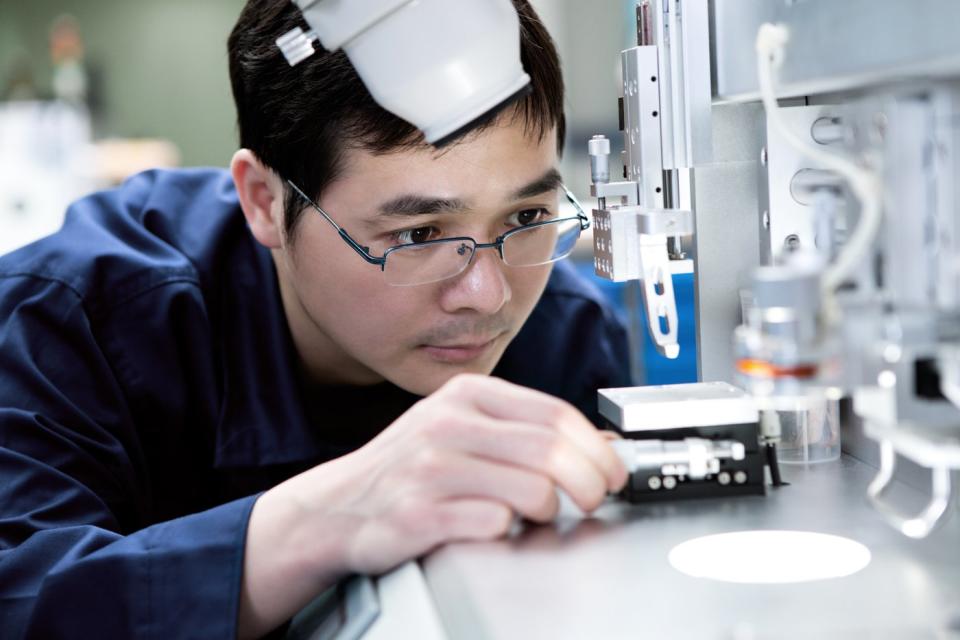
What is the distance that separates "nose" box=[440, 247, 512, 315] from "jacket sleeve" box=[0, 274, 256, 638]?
383 millimetres

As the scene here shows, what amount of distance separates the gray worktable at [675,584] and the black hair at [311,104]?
53 centimetres

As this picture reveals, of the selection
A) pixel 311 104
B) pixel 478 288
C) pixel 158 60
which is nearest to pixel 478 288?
pixel 478 288

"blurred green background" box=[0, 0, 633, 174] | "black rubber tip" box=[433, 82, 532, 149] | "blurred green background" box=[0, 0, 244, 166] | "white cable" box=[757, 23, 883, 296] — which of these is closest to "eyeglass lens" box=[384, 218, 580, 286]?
"black rubber tip" box=[433, 82, 532, 149]

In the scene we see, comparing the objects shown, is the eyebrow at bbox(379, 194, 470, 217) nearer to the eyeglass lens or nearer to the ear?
the eyeglass lens

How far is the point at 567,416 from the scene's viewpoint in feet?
2.90

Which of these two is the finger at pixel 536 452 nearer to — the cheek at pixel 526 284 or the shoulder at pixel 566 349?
the cheek at pixel 526 284

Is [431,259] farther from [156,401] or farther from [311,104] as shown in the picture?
[156,401]

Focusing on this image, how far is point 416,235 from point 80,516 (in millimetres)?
473

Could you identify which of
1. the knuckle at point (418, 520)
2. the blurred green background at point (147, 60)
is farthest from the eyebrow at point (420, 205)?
the blurred green background at point (147, 60)

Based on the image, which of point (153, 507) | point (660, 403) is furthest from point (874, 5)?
point (153, 507)

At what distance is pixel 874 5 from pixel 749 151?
0.39m

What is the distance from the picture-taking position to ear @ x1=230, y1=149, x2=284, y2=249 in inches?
57.0

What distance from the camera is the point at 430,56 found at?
871mm

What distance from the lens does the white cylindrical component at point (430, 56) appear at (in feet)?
2.86
